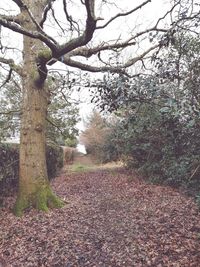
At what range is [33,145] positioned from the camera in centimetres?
709

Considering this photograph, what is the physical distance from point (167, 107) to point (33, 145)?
3709 millimetres

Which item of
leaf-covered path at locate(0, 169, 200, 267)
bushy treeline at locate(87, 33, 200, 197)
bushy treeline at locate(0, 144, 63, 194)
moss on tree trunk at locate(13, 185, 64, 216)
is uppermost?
bushy treeline at locate(87, 33, 200, 197)

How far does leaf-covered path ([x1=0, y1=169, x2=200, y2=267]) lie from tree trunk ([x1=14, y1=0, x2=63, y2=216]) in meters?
0.37

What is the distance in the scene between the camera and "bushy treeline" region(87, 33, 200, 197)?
4629mm

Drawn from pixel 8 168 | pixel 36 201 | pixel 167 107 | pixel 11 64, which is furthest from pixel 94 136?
pixel 167 107

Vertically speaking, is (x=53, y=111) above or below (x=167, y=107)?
above

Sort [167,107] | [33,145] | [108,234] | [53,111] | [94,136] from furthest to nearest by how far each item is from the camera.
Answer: [94,136]
[53,111]
[33,145]
[108,234]
[167,107]

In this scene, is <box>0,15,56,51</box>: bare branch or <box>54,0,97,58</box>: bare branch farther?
<box>0,15,56,51</box>: bare branch

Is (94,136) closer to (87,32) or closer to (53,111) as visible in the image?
(53,111)

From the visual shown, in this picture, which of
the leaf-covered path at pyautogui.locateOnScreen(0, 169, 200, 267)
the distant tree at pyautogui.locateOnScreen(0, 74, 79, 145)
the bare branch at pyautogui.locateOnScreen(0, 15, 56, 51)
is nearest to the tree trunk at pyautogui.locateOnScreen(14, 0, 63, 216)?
the leaf-covered path at pyautogui.locateOnScreen(0, 169, 200, 267)

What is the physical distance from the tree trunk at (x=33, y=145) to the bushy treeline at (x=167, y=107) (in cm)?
181

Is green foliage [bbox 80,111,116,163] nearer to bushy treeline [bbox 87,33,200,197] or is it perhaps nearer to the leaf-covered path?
bushy treeline [bbox 87,33,200,197]

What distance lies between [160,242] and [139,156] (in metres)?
7.33

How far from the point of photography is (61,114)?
16312mm
